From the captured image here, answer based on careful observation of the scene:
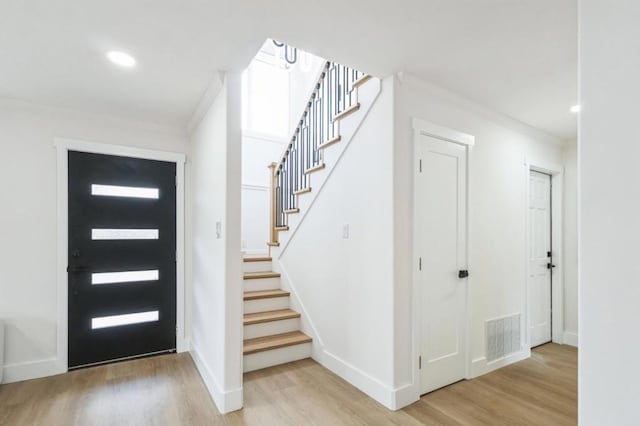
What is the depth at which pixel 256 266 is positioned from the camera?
13.4 feet

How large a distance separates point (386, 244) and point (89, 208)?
2974mm

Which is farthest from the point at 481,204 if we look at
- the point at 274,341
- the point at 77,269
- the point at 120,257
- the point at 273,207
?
the point at 77,269

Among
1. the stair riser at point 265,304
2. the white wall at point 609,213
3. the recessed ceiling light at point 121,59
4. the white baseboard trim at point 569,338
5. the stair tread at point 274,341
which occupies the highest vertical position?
the recessed ceiling light at point 121,59

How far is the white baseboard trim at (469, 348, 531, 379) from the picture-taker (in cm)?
290

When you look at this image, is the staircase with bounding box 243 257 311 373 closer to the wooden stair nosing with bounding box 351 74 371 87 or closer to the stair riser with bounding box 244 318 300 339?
the stair riser with bounding box 244 318 300 339

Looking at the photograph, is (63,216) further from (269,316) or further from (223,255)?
(269,316)

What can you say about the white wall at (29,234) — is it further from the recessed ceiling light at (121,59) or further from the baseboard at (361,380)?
the baseboard at (361,380)

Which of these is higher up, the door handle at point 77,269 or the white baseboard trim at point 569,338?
the door handle at point 77,269

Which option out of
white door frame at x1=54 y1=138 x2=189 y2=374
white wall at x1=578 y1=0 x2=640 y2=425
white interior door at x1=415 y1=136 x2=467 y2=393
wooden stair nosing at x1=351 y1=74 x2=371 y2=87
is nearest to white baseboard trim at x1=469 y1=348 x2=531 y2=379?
white interior door at x1=415 y1=136 x2=467 y2=393

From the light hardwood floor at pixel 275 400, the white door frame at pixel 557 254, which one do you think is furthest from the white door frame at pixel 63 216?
the white door frame at pixel 557 254

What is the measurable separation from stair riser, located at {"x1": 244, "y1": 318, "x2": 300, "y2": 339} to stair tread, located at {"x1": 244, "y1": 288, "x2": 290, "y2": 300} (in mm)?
326

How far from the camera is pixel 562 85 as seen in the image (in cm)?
259

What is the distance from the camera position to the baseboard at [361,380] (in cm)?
236

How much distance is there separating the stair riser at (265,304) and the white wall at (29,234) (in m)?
1.82
